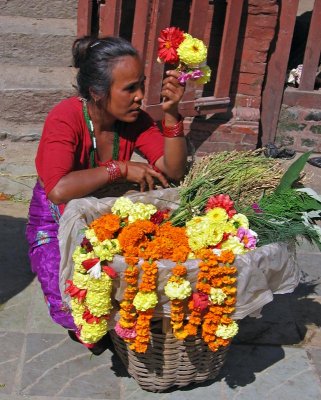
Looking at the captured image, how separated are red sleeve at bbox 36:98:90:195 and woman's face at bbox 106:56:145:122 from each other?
0.18 meters

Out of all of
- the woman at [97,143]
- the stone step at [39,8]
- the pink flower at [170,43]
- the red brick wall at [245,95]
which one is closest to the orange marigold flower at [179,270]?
the woman at [97,143]

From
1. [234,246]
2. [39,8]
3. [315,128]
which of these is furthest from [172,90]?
[39,8]

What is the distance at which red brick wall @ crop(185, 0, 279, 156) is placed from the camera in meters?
5.87

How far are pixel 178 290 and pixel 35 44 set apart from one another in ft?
14.7

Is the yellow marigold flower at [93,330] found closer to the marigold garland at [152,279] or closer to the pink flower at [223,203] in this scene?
the marigold garland at [152,279]

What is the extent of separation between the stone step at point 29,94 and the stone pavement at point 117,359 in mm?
2169

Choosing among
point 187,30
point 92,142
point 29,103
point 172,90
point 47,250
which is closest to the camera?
point 172,90

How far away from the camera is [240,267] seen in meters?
2.91

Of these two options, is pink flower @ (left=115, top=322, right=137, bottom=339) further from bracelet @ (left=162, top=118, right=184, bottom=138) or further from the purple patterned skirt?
bracelet @ (left=162, top=118, right=184, bottom=138)

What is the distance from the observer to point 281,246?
3064mm

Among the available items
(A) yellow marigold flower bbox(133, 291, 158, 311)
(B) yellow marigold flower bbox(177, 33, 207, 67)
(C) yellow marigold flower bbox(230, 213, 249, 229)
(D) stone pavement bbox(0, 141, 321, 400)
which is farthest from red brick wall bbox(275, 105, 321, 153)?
(A) yellow marigold flower bbox(133, 291, 158, 311)

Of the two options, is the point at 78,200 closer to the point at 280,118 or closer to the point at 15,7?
the point at 280,118

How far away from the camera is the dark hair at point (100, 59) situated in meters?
3.29

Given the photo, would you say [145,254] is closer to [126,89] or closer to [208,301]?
Answer: [208,301]
